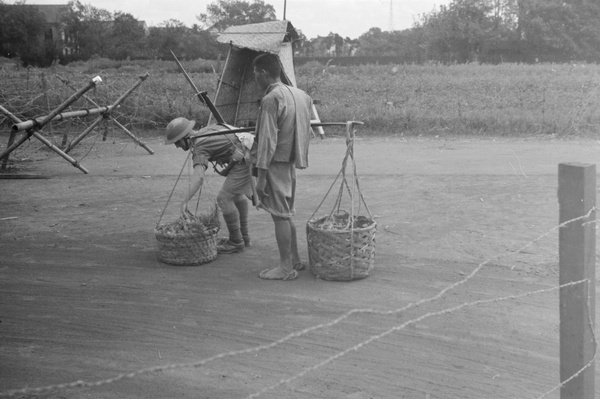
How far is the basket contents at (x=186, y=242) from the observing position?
679 centimetres

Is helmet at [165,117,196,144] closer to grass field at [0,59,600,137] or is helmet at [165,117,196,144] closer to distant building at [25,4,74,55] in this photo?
grass field at [0,59,600,137]

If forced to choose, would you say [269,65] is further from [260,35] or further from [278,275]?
[260,35]

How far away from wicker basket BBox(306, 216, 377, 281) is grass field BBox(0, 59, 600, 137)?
9.18 metres

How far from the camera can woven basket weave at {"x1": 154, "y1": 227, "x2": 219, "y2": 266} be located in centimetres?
678

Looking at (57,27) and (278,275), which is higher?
(57,27)

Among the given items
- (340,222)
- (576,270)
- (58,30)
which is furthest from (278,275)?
(58,30)

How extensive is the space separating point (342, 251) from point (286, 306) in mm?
773

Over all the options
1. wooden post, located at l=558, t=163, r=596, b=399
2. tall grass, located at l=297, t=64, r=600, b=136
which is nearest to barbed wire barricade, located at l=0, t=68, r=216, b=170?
tall grass, located at l=297, t=64, r=600, b=136

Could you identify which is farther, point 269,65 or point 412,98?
point 412,98

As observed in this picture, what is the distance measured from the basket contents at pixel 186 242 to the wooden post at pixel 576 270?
4.26 m

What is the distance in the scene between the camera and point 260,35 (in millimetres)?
14086

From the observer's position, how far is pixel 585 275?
296cm

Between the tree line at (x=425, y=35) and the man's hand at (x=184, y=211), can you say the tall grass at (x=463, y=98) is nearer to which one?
the tree line at (x=425, y=35)

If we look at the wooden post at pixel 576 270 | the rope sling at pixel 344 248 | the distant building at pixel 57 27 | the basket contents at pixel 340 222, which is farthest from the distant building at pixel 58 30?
the wooden post at pixel 576 270
